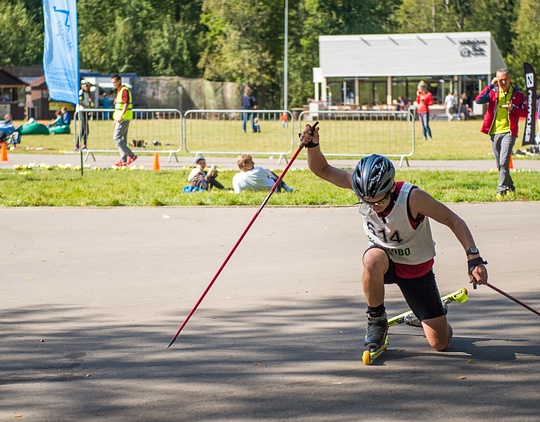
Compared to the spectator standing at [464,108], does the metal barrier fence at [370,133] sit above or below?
below

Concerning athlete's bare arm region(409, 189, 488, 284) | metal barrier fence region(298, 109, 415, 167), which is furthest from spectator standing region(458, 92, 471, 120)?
athlete's bare arm region(409, 189, 488, 284)

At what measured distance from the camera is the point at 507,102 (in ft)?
47.6

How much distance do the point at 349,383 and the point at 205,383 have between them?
779mm

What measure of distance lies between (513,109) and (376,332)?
917 centimetres

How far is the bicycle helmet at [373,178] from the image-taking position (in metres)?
5.61

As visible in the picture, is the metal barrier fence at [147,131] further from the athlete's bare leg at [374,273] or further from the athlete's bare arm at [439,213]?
the athlete's bare arm at [439,213]

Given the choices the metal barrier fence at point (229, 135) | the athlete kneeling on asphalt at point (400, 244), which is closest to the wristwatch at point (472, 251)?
the athlete kneeling on asphalt at point (400, 244)

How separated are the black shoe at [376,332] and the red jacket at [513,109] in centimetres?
900

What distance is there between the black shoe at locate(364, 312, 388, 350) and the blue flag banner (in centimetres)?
1198

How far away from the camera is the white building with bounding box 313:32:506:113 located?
197 ft

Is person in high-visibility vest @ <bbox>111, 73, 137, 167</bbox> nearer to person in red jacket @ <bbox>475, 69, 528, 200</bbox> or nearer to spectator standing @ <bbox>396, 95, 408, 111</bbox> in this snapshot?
person in red jacket @ <bbox>475, 69, 528, 200</bbox>

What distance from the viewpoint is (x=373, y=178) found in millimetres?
5609

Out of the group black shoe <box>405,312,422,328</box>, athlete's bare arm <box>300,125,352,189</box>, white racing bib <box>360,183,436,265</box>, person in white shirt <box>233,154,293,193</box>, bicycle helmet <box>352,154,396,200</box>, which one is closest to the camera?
bicycle helmet <box>352,154,396,200</box>

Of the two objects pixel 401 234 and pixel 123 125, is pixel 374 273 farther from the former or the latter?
pixel 123 125
